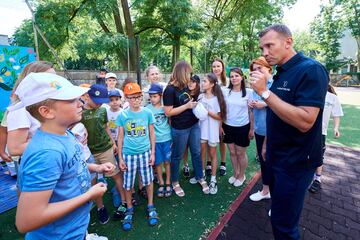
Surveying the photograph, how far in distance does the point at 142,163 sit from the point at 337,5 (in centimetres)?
4198

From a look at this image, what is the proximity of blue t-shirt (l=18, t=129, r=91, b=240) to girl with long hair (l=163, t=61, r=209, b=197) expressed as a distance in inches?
74.0

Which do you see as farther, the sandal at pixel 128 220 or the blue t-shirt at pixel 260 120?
the blue t-shirt at pixel 260 120

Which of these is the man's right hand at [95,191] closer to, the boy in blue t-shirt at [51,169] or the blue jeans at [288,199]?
the boy in blue t-shirt at [51,169]

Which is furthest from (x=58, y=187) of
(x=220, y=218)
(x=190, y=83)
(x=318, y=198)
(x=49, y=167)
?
(x=318, y=198)

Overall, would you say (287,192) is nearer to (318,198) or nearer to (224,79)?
(318,198)

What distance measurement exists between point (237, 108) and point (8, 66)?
171 inches

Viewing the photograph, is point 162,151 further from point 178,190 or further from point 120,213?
point 120,213

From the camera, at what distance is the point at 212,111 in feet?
11.8

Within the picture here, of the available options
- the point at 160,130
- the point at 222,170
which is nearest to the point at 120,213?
the point at 160,130

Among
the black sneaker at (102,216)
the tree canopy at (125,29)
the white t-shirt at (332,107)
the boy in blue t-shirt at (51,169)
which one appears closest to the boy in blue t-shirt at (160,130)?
the black sneaker at (102,216)

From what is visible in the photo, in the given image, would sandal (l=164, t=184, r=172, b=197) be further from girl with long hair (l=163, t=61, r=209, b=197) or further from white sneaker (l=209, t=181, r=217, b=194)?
white sneaker (l=209, t=181, r=217, b=194)

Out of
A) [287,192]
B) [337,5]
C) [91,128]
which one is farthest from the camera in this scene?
[337,5]

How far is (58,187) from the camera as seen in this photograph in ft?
4.05

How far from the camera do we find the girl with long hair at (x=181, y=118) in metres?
3.21
